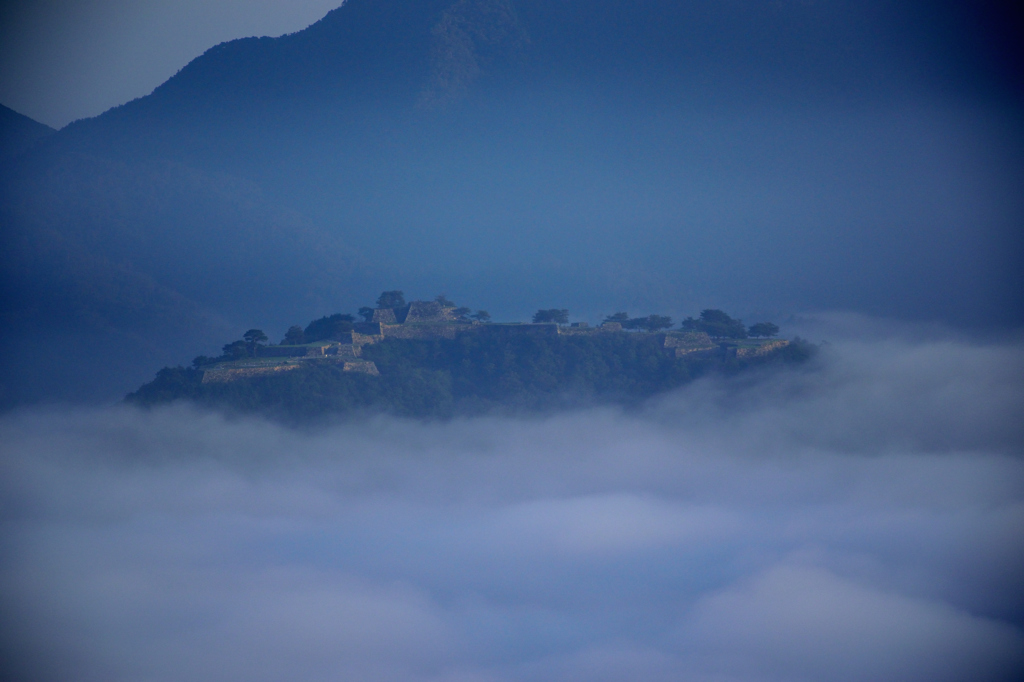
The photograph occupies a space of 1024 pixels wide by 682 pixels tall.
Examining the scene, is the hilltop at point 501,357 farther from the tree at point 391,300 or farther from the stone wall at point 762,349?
the tree at point 391,300

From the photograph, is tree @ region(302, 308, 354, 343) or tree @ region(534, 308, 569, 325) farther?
tree @ region(534, 308, 569, 325)

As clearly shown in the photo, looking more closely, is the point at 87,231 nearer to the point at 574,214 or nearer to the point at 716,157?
the point at 574,214

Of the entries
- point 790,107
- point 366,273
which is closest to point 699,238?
point 790,107

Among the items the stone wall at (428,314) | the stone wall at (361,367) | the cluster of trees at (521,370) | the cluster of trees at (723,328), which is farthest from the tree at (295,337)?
Answer: the cluster of trees at (723,328)

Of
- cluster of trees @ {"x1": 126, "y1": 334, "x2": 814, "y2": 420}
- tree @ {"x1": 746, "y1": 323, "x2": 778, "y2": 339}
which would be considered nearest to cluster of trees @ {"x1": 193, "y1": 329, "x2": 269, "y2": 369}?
cluster of trees @ {"x1": 126, "y1": 334, "x2": 814, "y2": 420}

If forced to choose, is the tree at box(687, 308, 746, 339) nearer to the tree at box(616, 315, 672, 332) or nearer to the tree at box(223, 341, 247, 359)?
the tree at box(616, 315, 672, 332)

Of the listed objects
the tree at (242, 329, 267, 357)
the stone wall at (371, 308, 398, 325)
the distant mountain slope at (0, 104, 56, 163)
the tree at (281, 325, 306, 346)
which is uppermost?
the distant mountain slope at (0, 104, 56, 163)
